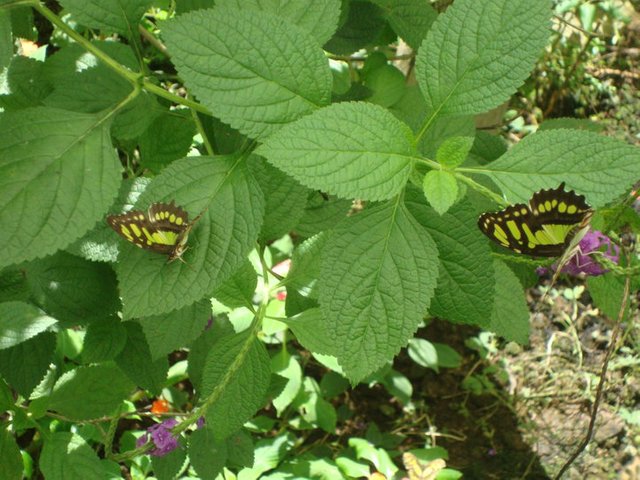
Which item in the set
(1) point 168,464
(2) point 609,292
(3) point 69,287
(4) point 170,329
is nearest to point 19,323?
(3) point 69,287

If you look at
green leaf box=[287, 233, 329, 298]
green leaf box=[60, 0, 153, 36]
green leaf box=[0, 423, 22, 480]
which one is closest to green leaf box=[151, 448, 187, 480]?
green leaf box=[0, 423, 22, 480]

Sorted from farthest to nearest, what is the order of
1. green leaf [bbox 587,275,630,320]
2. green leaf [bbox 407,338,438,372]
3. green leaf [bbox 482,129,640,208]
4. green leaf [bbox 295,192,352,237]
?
green leaf [bbox 407,338,438,372] < green leaf [bbox 295,192,352,237] < green leaf [bbox 587,275,630,320] < green leaf [bbox 482,129,640,208]

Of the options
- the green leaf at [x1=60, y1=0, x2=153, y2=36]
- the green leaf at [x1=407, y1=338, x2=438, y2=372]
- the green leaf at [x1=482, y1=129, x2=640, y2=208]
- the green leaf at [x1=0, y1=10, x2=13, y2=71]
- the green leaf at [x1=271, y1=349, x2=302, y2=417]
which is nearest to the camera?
the green leaf at [x1=482, y1=129, x2=640, y2=208]

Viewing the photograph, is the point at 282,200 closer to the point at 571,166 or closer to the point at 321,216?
the point at 321,216

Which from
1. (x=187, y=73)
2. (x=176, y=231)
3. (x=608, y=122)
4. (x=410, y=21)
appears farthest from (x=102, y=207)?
(x=608, y=122)

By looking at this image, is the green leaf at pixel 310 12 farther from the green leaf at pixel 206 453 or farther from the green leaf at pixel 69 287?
the green leaf at pixel 206 453

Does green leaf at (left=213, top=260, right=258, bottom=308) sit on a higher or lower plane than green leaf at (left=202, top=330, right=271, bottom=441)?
higher

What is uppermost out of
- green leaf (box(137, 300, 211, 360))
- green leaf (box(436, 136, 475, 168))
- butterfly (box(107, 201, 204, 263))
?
green leaf (box(436, 136, 475, 168))

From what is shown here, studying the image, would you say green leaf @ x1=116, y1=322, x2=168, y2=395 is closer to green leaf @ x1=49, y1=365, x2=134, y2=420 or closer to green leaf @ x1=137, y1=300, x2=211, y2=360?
green leaf @ x1=49, y1=365, x2=134, y2=420
